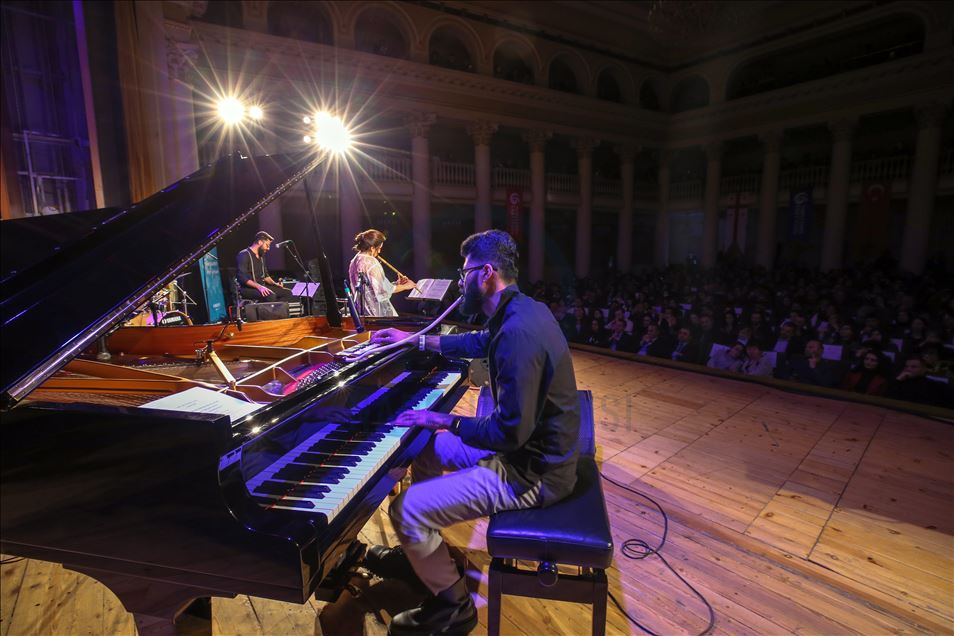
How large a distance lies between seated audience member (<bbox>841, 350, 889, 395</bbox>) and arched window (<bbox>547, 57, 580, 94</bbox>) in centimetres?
1429

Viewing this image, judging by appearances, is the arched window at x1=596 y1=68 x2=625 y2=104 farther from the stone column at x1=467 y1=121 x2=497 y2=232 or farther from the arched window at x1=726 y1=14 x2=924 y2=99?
the stone column at x1=467 y1=121 x2=497 y2=232

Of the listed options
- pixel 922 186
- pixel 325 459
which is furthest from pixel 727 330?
pixel 922 186

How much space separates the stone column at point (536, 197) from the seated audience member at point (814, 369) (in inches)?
418

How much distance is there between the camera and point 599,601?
1.55 metres

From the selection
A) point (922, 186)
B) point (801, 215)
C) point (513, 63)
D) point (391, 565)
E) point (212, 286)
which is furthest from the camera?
point (513, 63)

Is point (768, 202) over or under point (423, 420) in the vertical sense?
over

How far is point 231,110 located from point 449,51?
8174mm

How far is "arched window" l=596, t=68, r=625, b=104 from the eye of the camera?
18.3 meters

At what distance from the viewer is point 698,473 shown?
10.9 ft

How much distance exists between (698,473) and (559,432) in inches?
85.1

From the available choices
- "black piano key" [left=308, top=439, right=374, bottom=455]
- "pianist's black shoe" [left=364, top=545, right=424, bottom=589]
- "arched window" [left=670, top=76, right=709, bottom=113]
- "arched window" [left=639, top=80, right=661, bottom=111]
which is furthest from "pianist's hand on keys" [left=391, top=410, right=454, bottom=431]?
"arched window" [left=670, top=76, right=709, bottom=113]

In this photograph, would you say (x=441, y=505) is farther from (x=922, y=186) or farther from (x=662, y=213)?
(x=662, y=213)

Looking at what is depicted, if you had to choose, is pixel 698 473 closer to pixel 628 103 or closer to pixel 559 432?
pixel 559 432

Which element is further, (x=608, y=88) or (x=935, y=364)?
(x=608, y=88)
